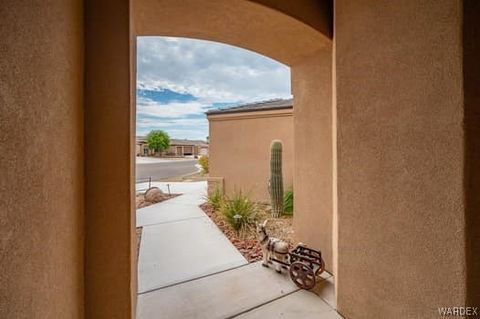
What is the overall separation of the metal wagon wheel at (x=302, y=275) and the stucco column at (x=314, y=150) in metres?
0.44

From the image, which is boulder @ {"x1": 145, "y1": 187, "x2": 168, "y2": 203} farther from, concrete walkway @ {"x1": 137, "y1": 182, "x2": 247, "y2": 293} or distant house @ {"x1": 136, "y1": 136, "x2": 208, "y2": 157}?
distant house @ {"x1": 136, "y1": 136, "x2": 208, "y2": 157}

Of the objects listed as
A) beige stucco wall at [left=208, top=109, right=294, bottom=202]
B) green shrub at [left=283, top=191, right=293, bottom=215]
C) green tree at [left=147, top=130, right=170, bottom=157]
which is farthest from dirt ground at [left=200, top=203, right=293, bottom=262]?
green tree at [left=147, top=130, right=170, bottom=157]

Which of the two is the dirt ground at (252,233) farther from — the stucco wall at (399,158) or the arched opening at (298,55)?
the stucco wall at (399,158)

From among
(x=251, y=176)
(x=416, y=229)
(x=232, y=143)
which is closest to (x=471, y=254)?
(x=416, y=229)

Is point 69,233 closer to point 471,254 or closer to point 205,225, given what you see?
point 471,254

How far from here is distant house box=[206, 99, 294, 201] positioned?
257 inches

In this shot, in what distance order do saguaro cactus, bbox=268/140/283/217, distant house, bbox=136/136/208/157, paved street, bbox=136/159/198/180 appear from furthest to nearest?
1. distant house, bbox=136/136/208/157
2. paved street, bbox=136/159/198/180
3. saguaro cactus, bbox=268/140/283/217

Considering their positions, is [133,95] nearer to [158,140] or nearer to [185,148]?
[158,140]

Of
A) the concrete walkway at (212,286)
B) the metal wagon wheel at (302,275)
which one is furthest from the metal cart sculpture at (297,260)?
the concrete walkway at (212,286)

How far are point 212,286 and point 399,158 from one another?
2.22 metres

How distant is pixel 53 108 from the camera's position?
1.05 meters

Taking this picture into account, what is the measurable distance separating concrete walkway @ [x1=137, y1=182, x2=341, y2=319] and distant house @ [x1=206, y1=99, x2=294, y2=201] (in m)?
3.12

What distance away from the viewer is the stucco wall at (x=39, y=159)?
71 cm

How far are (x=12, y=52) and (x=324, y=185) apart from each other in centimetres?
278
